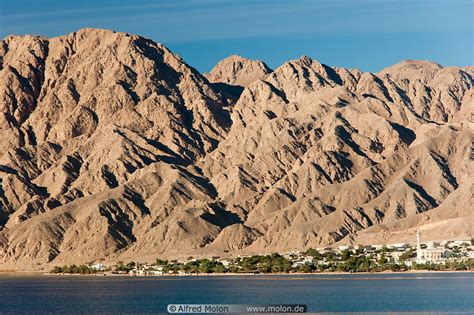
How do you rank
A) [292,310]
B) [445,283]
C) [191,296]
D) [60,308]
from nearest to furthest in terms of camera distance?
[292,310]
[60,308]
[191,296]
[445,283]

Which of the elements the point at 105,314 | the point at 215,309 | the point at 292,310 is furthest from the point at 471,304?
the point at 105,314

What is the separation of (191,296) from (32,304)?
83.8ft

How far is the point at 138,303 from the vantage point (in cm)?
14475

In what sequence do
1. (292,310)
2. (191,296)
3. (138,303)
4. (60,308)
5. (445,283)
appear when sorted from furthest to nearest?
(445,283), (191,296), (138,303), (60,308), (292,310)

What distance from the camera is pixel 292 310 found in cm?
11419

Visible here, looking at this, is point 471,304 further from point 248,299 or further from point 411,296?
point 248,299

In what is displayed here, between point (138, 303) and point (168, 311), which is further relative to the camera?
point (138, 303)

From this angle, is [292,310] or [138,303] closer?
[292,310]

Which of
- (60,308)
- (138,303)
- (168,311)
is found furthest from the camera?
(138,303)

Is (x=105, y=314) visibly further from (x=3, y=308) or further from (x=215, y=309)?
(x=3, y=308)

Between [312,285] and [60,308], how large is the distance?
199 feet

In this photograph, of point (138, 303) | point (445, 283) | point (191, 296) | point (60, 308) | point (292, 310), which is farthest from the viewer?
point (445, 283)

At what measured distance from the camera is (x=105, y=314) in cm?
12275

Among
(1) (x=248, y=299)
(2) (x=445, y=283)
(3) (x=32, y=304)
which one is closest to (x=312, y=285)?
(2) (x=445, y=283)
